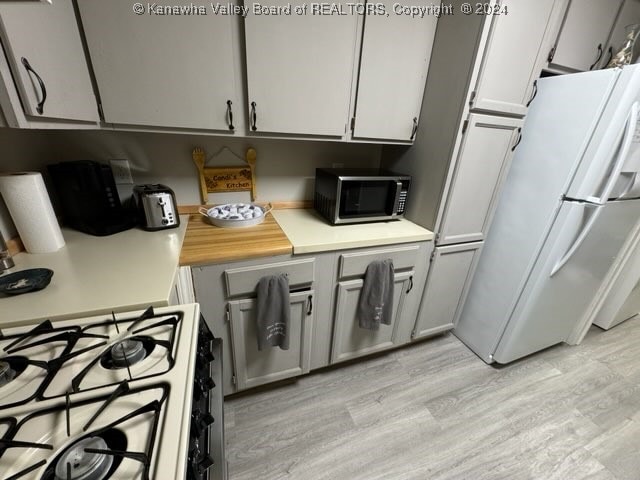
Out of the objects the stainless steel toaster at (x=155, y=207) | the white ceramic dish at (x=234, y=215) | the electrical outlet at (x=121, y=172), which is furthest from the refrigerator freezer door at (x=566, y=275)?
the electrical outlet at (x=121, y=172)

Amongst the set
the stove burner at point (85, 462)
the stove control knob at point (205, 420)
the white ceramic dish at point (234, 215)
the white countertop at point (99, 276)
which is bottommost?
the stove control knob at point (205, 420)

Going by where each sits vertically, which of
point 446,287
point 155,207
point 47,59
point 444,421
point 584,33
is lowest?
point 444,421

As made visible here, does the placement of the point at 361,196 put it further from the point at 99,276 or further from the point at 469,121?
the point at 99,276

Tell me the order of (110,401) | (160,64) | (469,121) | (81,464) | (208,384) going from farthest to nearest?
(469,121) < (160,64) < (208,384) < (110,401) < (81,464)

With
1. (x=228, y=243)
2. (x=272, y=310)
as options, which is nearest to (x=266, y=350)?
(x=272, y=310)

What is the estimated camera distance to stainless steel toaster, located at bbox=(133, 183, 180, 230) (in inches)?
47.1

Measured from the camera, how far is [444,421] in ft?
4.60

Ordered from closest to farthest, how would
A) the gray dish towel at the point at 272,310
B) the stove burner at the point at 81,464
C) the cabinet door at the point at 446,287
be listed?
the stove burner at the point at 81,464 → the gray dish towel at the point at 272,310 → the cabinet door at the point at 446,287

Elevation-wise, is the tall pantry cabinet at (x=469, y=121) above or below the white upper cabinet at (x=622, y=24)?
below

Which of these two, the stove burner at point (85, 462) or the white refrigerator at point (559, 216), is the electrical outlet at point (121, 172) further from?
the white refrigerator at point (559, 216)

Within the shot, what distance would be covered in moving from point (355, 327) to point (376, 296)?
0.25 metres

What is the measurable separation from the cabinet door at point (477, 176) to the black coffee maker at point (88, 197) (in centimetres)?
162

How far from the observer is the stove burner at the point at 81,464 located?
39 centimetres

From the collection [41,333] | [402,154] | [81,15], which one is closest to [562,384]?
[402,154]
